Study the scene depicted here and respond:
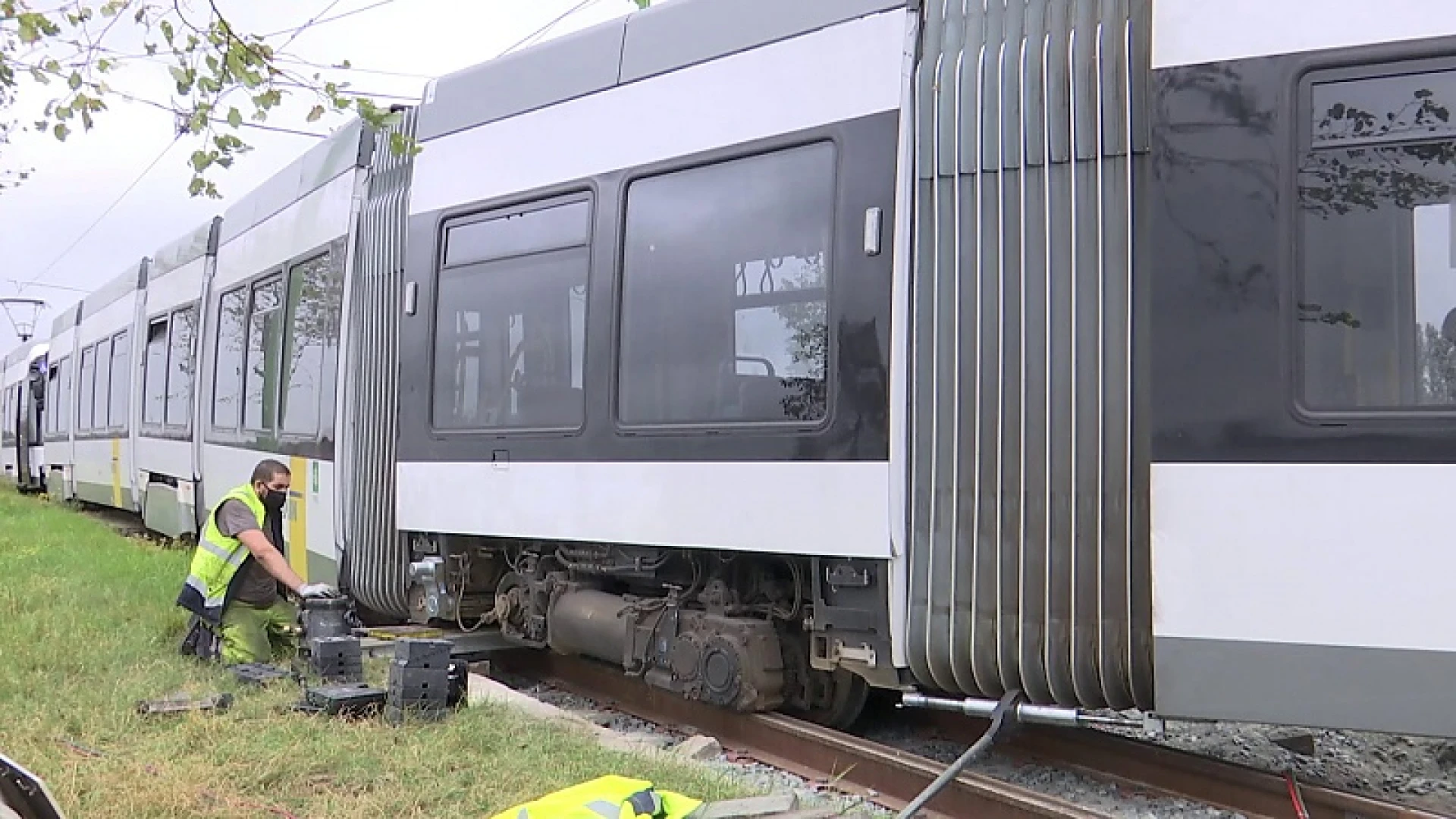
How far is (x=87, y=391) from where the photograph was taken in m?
18.9

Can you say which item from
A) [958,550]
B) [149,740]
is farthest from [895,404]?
[149,740]

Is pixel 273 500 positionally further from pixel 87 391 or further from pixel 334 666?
pixel 87 391

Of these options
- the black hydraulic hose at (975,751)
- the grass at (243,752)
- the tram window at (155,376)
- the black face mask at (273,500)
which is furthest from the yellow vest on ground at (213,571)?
the tram window at (155,376)

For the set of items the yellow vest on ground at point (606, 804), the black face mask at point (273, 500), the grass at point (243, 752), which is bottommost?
the grass at point (243, 752)

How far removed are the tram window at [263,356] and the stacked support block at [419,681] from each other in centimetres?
437

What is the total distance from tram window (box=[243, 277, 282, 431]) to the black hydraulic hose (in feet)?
20.9

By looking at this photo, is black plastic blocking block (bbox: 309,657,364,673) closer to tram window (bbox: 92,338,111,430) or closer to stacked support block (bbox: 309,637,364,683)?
A: stacked support block (bbox: 309,637,364,683)

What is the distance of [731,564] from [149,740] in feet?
8.04

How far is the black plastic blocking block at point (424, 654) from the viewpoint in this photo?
17.4 feet

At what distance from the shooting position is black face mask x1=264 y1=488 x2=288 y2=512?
708 cm

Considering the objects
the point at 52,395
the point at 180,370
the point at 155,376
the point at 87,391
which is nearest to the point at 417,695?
the point at 180,370

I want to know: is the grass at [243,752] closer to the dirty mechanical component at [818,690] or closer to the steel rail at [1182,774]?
the dirty mechanical component at [818,690]

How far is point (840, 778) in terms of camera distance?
493cm

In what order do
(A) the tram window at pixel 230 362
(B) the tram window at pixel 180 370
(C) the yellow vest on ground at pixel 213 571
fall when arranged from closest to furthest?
1. (C) the yellow vest on ground at pixel 213 571
2. (A) the tram window at pixel 230 362
3. (B) the tram window at pixel 180 370
